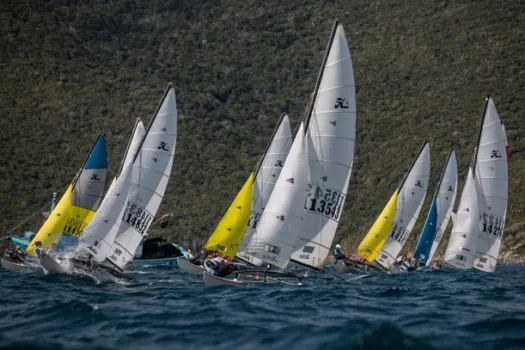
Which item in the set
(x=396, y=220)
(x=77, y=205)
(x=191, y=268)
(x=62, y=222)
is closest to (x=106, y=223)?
(x=62, y=222)

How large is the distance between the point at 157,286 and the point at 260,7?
85.0m

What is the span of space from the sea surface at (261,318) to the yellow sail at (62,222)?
24.5ft

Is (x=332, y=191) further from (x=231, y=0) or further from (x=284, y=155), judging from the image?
(x=231, y=0)

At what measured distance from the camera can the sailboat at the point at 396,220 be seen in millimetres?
44531

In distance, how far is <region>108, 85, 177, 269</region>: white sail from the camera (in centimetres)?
3005

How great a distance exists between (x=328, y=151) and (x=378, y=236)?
1801 centimetres

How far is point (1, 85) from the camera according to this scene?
7581cm

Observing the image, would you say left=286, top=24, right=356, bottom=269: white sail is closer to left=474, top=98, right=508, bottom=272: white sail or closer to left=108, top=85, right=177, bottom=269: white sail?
left=108, top=85, right=177, bottom=269: white sail

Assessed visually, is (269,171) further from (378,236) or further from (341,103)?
(341,103)

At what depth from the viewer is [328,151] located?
27.6 metres

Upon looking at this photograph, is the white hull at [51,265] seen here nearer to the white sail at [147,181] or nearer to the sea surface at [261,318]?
the white sail at [147,181]

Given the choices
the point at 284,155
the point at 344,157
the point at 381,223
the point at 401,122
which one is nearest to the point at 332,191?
the point at 344,157

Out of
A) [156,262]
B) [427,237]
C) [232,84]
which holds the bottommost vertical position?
[156,262]

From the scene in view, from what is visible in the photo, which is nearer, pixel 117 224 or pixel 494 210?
pixel 117 224
